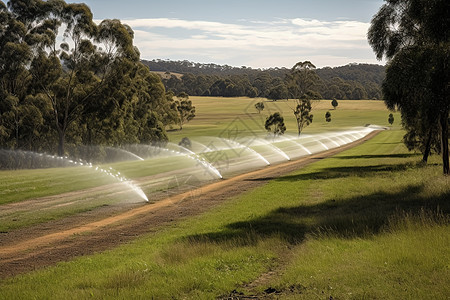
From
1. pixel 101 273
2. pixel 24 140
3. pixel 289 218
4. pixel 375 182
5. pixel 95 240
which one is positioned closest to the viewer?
pixel 101 273

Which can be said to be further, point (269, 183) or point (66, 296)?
point (269, 183)

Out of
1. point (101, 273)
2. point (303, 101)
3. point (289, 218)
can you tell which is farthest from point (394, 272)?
point (303, 101)

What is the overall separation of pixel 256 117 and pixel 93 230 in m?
136

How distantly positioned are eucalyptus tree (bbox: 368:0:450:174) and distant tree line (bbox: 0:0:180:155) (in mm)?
35129

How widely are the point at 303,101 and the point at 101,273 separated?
9705cm

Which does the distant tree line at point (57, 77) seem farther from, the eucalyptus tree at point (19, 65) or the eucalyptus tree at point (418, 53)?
the eucalyptus tree at point (418, 53)

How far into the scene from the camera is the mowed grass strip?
9.29m

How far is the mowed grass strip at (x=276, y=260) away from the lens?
9.29m

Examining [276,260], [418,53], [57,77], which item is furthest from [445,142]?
[57,77]

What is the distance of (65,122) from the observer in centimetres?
5500

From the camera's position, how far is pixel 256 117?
152m

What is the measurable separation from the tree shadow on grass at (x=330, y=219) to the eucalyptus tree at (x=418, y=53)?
5240mm

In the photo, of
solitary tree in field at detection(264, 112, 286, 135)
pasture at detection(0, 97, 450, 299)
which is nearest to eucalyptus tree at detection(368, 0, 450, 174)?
pasture at detection(0, 97, 450, 299)

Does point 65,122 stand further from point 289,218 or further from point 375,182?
point 289,218
